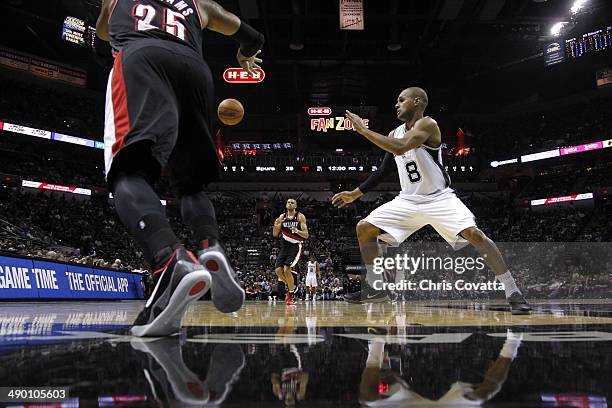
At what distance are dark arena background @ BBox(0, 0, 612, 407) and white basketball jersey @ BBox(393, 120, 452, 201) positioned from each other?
1052 mm

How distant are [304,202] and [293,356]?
92.3ft

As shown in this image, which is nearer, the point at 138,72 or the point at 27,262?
the point at 138,72

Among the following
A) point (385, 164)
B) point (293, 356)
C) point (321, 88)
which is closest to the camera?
point (293, 356)

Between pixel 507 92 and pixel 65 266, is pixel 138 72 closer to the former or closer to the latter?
pixel 65 266

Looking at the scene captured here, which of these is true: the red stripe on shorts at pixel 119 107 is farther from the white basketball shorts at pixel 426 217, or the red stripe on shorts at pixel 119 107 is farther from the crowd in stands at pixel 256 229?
the crowd in stands at pixel 256 229

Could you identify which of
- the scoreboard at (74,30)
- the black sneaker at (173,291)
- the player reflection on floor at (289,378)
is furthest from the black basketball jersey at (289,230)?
the scoreboard at (74,30)

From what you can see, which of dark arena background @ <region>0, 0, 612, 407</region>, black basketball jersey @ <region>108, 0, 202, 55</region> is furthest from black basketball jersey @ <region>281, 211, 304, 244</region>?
black basketball jersey @ <region>108, 0, 202, 55</region>

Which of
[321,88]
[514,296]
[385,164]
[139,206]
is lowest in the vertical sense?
[514,296]

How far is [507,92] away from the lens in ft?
92.0

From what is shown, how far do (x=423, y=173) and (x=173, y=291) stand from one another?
2987 millimetres

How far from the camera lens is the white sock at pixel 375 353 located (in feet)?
3.26

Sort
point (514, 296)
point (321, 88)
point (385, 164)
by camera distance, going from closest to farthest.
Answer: point (514, 296) → point (385, 164) → point (321, 88)

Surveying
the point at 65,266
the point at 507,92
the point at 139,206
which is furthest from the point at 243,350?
the point at 507,92

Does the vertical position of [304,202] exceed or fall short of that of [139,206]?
it exceeds it
